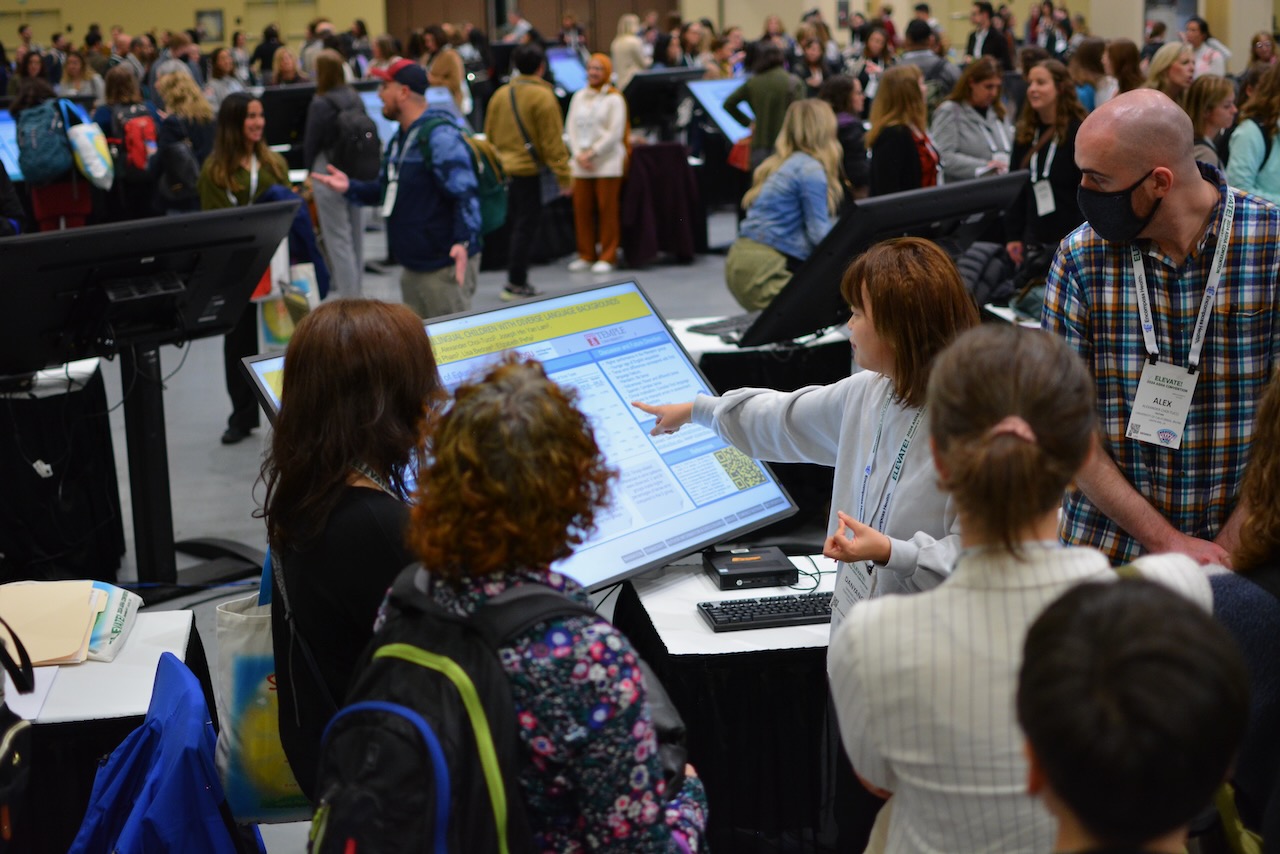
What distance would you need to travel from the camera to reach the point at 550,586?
1441mm

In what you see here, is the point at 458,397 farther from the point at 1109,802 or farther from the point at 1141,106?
the point at 1141,106

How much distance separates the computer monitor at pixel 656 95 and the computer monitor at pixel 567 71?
259 centimetres

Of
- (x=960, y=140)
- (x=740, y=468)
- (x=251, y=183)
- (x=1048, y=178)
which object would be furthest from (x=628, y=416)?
(x=960, y=140)

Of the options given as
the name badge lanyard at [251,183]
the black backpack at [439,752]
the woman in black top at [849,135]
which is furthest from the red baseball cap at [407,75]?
the black backpack at [439,752]

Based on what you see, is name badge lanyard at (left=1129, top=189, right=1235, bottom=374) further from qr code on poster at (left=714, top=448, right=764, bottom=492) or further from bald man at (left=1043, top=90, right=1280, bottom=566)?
qr code on poster at (left=714, top=448, right=764, bottom=492)

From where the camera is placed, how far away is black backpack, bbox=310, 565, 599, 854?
1.34 m

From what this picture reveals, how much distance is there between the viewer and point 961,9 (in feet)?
83.0

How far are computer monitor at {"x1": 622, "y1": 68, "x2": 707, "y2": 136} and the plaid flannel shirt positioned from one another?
8.63 m

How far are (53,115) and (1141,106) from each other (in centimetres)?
722

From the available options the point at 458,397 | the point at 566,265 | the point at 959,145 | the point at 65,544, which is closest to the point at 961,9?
the point at 566,265

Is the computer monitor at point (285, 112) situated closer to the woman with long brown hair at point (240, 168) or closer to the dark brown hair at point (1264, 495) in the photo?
the woman with long brown hair at point (240, 168)

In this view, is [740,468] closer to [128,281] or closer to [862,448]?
[862,448]

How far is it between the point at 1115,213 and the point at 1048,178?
10.2 ft

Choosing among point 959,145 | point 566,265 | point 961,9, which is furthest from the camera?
point 961,9
